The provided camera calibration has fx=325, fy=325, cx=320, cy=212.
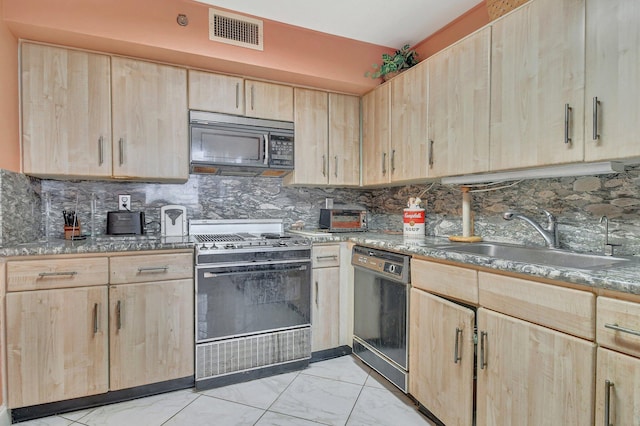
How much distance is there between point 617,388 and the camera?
993 mm

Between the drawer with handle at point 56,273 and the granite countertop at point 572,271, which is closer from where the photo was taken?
the granite countertop at point 572,271

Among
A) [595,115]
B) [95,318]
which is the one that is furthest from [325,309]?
[595,115]

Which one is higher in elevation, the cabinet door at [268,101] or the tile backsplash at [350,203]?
the cabinet door at [268,101]

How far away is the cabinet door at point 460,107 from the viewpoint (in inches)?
70.9

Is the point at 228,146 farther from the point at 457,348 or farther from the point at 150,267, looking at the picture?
the point at 457,348

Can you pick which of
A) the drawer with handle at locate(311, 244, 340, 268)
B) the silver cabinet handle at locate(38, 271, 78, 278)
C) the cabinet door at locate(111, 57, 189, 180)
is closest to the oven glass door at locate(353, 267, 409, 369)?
the drawer with handle at locate(311, 244, 340, 268)

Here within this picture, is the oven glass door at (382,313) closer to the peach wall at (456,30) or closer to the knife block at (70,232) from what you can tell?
Answer: the peach wall at (456,30)

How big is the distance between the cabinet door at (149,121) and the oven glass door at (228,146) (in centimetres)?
8

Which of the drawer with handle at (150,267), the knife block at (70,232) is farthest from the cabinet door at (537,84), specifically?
the knife block at (70,232)

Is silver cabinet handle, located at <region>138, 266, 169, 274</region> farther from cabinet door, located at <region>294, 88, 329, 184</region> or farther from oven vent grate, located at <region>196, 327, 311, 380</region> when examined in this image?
cabinet door, located at <region>294, 88, 329, 184</region>

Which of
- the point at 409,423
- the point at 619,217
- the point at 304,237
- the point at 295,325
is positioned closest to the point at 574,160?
the point at 619,217

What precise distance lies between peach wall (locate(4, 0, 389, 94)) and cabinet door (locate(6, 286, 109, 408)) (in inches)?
58.7

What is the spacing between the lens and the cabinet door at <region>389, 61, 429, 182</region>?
222cm

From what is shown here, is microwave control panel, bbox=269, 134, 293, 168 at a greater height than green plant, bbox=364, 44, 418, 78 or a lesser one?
lesser
